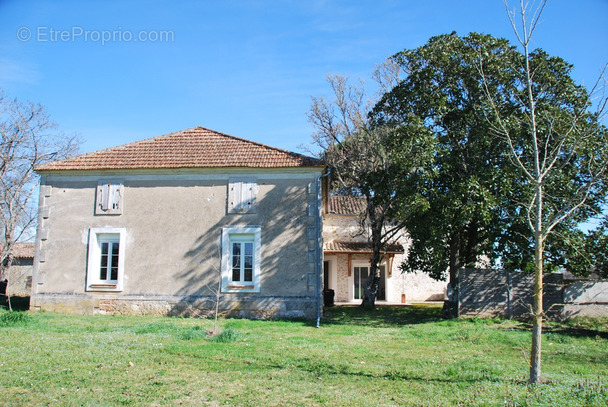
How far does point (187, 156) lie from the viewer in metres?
16.8

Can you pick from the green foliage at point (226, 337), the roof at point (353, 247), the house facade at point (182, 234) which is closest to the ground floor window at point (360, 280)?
the roof at point (353, 247)

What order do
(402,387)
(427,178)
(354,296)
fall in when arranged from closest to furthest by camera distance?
(402,387)
(427,178)
(354,296)

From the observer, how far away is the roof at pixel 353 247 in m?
24.9

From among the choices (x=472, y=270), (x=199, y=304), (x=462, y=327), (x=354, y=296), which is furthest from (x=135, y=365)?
(x=354, y=296)

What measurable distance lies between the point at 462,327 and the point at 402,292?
537 inches

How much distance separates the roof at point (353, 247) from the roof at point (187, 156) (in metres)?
9.36

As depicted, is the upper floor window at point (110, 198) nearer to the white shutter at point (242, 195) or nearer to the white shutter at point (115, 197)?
the white shutter at point (115, 197)

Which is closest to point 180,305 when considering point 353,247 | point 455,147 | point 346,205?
point 455,147

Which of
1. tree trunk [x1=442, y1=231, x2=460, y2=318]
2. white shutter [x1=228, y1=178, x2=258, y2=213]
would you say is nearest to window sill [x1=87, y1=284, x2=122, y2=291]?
white shutter [x1=228, y1=178, x2=258, y2=213]

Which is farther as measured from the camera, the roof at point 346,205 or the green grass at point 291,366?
the roof at point 346,205

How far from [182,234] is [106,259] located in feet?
9.17

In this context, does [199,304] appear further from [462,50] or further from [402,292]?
[402,292]

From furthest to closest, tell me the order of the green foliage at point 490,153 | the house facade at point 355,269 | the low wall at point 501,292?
the house facade at point 355,269, the low wall at point 501,292, the green foliage at point 490,153

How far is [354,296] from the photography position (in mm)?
27125
